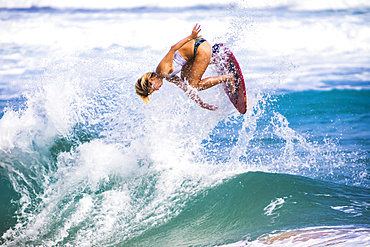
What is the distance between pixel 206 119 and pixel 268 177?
1.28 m

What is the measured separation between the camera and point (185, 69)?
501cm

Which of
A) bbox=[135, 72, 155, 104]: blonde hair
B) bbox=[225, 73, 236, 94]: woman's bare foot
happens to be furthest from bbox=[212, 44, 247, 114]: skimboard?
bbox=[135, 72, 155, 104]: blonde hair

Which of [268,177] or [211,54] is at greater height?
[211,54]

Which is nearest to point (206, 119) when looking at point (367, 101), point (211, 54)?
point (211, 54)

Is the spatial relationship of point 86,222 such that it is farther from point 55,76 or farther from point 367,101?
point 367,101

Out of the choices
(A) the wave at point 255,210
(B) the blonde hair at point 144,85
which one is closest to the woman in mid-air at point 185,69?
(B) the blonde hair at point 144,85

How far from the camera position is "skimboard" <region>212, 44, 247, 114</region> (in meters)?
5.20

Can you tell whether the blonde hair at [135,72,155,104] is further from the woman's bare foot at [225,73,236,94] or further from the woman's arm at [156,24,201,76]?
the woman's bare foot at [225,73,236,94]

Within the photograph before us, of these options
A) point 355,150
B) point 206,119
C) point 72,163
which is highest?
point 206,119

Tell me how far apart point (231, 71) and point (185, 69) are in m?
0.68

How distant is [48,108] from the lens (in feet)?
21.9

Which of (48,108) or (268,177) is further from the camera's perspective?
(48,108)

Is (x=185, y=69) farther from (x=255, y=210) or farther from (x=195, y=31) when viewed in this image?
(x=255, y=210)

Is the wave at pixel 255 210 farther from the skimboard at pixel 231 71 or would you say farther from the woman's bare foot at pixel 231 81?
the woman's bare foot at pixel 231 81
